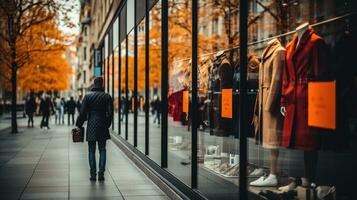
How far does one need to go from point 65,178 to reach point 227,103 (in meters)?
5.16

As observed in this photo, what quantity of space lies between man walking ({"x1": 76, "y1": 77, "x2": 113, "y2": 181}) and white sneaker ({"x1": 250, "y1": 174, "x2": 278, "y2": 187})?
535 cm

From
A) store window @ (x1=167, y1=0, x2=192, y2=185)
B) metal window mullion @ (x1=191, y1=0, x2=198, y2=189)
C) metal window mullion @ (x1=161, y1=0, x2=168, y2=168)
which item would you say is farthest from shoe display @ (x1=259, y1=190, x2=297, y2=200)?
metal window mullion @ (x1=161, y1=0, x2=168, y2=168)

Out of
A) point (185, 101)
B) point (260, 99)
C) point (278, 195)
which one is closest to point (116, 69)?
point (185, 101)

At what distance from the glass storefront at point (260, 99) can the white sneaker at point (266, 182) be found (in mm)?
12

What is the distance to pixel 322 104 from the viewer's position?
409 centimetres

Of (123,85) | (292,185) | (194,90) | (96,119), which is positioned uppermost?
(123,85)

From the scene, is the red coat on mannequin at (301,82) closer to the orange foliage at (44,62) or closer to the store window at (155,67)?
the store window at (155,67)

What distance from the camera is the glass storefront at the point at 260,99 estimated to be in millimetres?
3939

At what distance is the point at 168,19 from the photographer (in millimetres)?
10359

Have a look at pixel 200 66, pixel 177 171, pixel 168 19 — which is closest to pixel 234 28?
pixel 200 66

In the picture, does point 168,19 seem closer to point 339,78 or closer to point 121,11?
point 339,78

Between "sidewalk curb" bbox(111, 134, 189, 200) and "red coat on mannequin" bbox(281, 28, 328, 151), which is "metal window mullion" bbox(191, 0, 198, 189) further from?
"red coat on mannequin" bbox(281, 28, 328, 151)

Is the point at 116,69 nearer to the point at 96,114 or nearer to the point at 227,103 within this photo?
the point at 96,114

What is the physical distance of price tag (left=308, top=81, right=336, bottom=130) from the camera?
3.92m
